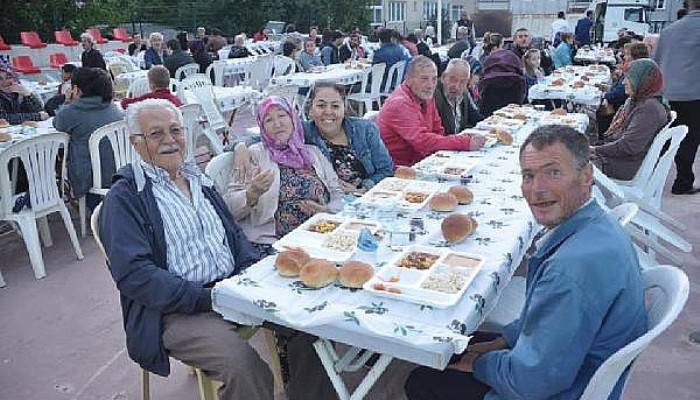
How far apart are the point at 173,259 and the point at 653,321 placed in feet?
5.36

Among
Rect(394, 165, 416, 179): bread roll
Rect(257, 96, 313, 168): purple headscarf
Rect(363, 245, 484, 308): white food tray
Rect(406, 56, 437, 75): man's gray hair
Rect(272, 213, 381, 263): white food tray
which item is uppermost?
Rect(406, 56, 437, 75): man's gray hair

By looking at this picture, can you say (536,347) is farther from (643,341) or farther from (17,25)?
(17,25)

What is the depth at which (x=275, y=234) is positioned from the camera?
2.81 metres

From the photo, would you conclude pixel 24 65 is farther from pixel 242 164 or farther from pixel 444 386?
pixel 444 386

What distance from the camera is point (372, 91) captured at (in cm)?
862

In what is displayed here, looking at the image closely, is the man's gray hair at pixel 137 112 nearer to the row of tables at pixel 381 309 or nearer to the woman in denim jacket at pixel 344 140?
the row of tables at pixel 381 309

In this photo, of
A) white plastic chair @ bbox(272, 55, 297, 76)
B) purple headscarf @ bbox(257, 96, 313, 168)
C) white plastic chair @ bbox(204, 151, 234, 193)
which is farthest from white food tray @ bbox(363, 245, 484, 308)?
white plastic chair @ bbox(272, 55, 297, 76)

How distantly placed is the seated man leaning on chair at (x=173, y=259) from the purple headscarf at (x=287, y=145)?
21.2 inches

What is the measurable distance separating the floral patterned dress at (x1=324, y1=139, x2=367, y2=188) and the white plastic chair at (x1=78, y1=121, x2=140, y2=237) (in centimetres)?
167

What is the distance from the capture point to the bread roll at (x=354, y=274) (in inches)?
70.2

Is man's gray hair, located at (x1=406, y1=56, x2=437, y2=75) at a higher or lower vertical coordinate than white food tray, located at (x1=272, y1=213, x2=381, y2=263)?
higher

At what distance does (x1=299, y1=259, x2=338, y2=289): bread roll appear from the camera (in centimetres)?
179

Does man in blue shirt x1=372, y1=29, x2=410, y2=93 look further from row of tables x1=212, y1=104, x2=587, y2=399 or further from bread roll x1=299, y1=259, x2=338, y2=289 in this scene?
bread roll x1=299, y1=259, x2=338, y2=289

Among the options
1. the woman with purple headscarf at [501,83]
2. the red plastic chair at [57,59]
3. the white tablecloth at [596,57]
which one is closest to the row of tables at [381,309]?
the woman with purple headscarf at [501,83]
